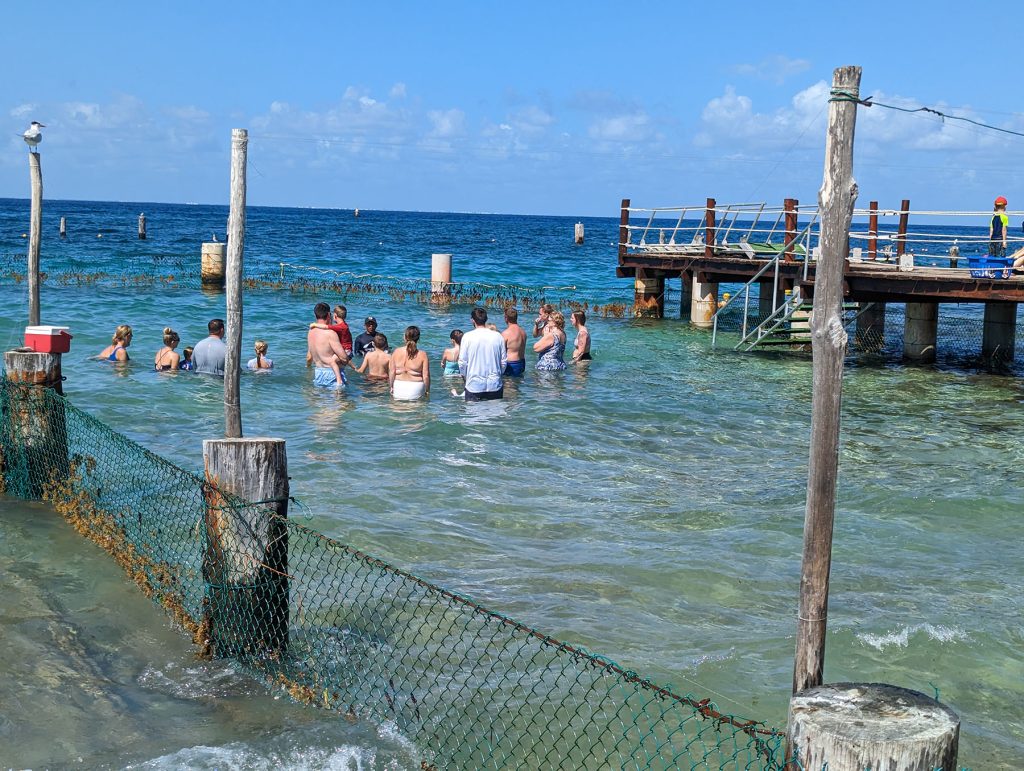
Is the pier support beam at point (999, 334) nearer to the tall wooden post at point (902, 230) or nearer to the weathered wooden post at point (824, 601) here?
the tall wooden post at point (902, 230)

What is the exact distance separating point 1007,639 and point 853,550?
6.30 feet

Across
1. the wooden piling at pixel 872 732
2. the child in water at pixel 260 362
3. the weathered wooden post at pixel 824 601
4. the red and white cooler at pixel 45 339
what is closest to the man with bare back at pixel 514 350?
the child in water at pixel 260 362

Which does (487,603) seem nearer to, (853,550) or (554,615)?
(554,615)

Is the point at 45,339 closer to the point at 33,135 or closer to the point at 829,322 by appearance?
the point at 33,135

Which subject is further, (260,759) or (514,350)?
(514,350)

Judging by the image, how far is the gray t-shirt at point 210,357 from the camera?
15984 mm

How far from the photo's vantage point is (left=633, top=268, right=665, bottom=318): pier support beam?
28.5 meters

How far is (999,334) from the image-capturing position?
21625 mm

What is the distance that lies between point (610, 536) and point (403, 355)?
6.32 meters

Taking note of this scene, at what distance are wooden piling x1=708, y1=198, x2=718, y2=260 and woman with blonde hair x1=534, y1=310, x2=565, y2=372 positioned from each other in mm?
8103

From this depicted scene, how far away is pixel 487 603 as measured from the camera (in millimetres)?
7660

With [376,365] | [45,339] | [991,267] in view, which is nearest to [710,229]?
[991,267]

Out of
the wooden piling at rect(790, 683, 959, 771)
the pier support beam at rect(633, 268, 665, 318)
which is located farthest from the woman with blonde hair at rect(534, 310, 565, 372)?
the wooden piling at rect(790, 683, 959, 771)

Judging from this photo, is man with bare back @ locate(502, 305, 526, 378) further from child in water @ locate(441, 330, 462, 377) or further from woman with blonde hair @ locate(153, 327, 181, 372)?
woman with blonde hair @ locate(153, 327, 181, 372)
